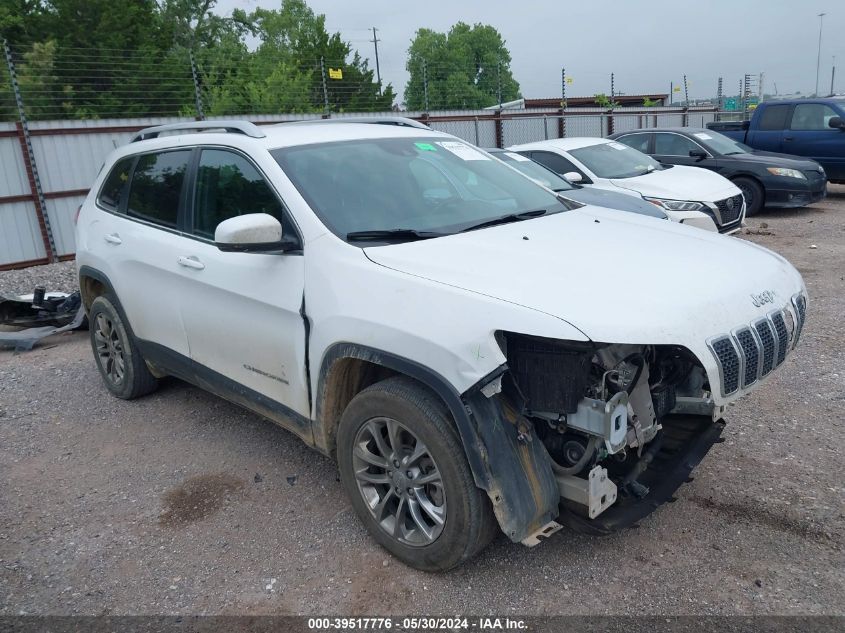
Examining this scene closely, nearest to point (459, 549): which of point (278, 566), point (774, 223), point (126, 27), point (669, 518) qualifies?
point (278, 566)

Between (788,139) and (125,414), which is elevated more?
(788,139)

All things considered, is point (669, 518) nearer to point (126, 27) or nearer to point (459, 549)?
point (459, 549)

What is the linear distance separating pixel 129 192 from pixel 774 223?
10.6 m

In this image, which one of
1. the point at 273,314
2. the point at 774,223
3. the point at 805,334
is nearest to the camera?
the point at 273,314

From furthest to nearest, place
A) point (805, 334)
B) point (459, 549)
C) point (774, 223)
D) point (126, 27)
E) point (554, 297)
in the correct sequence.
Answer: point (126, 27) < point (774, 223) < point (805, 334) < point (459, 549) < point (554, 297)

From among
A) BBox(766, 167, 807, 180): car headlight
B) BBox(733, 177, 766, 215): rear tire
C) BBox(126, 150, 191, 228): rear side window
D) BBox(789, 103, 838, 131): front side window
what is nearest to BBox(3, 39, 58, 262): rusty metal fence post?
BBox(126, 150, 191, 228): rear side window

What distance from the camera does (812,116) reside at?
532 inches

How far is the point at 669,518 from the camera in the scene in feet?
10.9

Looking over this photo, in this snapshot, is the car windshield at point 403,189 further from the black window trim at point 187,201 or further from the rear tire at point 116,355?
the rear tire at point 116,355

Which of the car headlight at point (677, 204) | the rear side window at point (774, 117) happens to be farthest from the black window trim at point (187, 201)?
the rear side window at point (774, 117)

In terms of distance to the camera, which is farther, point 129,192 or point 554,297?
point 129,192

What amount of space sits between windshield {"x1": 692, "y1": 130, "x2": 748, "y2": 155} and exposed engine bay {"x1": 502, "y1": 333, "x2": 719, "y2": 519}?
10.6 metres

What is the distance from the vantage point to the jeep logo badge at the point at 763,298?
2.87 m

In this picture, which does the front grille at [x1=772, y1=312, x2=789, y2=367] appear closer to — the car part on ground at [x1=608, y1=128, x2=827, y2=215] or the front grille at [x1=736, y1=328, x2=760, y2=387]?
the front grille at [x1=736, y1=328, x2=760, y2=387]
